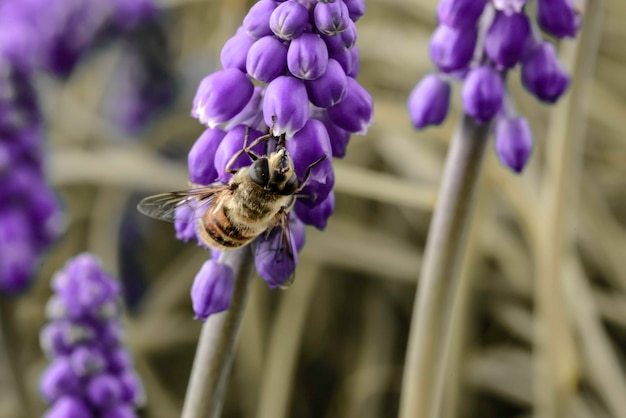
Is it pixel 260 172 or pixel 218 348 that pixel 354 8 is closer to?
pixel 260 172

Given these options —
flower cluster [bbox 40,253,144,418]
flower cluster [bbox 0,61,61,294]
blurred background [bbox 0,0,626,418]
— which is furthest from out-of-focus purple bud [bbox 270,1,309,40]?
blurred background [bbox 0,0,626,418]

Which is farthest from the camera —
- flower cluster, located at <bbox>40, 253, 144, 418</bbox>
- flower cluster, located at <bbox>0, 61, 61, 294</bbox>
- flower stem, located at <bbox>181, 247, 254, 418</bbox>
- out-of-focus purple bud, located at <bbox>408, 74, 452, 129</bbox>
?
flower cluster, located at <bbox>0, 61, 61, 294</bbox>

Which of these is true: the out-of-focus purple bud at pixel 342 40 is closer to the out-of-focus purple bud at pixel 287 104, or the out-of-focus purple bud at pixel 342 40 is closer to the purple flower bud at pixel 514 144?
the out-of-focus purple bud at pixel 287 104

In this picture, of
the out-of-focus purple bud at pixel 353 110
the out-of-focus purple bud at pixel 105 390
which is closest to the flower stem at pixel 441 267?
the out-of-focus purple bud at pixel 353 110

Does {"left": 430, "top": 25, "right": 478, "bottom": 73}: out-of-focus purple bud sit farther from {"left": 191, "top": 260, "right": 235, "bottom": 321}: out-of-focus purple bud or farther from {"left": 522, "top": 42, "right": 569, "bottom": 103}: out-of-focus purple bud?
{"left": 191, "top": 260, "right": 235, "bottom": 321}: out-of-focus purple bud

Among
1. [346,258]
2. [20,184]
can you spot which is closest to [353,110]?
[20,184]

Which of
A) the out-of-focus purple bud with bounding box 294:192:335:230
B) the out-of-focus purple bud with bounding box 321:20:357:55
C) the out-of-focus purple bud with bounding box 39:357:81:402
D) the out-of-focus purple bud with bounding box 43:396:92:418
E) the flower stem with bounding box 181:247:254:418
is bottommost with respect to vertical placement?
the out-of-focus purple bud with bounding box 43:396:92:418

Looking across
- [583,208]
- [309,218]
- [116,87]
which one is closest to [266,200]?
[309,218]
